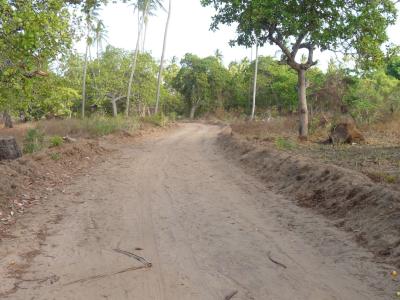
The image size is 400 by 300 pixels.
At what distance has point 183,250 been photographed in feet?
19.5

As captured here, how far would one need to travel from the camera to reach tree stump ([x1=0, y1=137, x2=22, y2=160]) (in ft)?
39.4

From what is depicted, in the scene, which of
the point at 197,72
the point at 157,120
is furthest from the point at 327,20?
the point at 197,72

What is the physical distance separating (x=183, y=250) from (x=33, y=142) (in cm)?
996

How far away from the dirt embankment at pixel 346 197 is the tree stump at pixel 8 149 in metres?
6.77

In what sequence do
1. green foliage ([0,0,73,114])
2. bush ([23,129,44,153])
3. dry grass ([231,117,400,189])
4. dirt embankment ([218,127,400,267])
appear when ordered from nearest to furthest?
dirt embankment ([218,127,400,267])
green foliage ([0,0,73,114])
dry grass ([231,117,400,189])
bush ([23,129,44,153])

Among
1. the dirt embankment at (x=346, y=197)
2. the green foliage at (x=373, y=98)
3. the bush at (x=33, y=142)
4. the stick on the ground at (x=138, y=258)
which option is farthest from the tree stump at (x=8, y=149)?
the green foliage at (x=373, y=98)

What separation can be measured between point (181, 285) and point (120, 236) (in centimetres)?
195

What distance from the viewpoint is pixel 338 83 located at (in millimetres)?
28703

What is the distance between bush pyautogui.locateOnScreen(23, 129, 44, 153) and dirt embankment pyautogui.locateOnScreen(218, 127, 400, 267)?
A: 7.11 m

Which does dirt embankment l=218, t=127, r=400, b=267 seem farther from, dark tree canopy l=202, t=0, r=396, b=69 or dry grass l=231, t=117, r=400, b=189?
dark tree canopy l=202, t=0, r=396, b=69

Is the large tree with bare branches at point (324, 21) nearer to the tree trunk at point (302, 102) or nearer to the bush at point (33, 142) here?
the tree trunk at point (302, 102)

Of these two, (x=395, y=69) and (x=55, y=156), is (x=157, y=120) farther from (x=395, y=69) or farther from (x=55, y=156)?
(x=395, y=69)

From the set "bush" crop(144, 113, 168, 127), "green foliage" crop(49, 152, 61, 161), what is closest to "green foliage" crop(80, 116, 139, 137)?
"bush" crop(144, 113, 168, 127)

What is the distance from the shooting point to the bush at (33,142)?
14.0 meters
